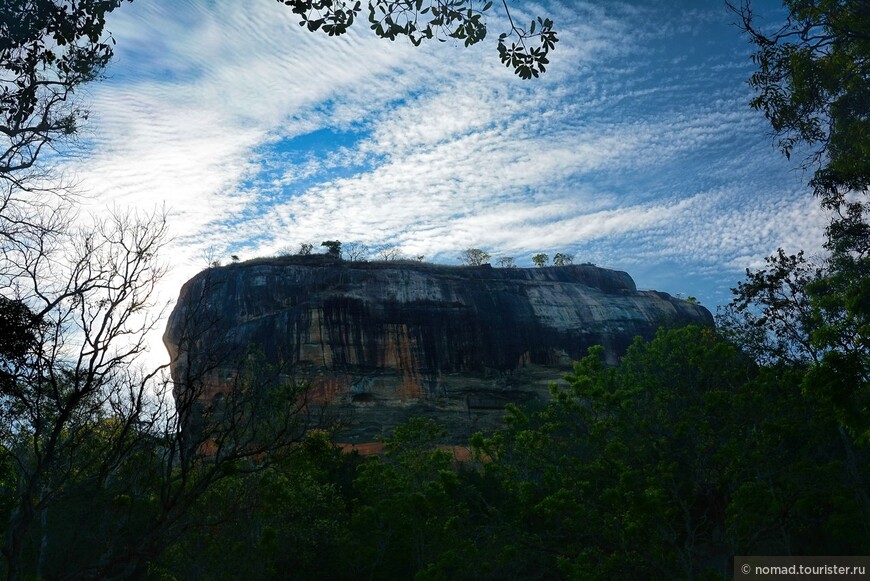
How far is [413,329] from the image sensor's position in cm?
5150

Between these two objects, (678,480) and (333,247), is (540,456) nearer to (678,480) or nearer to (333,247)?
(678,480)

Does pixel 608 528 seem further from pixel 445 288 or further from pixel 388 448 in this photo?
pixel 445 288

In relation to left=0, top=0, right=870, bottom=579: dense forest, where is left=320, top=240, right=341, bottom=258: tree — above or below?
above

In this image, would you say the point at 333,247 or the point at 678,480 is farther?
the point at 333,247

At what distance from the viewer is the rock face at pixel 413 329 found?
48844mm

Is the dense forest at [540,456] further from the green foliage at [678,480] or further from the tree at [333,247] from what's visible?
the tree at [333,247]

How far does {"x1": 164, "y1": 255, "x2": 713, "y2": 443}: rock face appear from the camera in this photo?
48844 mm

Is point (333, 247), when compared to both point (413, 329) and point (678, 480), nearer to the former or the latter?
point (413, 329)

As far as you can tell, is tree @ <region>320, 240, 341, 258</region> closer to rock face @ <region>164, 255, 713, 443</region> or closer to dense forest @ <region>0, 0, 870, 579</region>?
rock face @ <region>164, 255, 713, 443</region>

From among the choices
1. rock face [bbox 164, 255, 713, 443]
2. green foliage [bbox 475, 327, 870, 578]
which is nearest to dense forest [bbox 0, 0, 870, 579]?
green foliage [bbox 475, 327, 870, 578]

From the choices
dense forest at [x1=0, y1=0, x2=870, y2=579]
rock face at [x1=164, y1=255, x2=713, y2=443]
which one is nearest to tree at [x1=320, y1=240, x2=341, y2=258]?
rock face at [x1=164, y1=255, x2=713, y2=443]

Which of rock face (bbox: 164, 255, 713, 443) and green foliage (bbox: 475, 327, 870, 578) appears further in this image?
rock face (bbox: 164, 255, 713, 443)

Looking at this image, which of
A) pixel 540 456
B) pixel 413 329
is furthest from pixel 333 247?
pixel 540 456

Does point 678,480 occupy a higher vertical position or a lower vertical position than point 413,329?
lower
